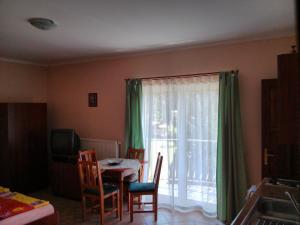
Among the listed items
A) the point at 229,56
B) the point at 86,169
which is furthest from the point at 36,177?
the point at 229,56

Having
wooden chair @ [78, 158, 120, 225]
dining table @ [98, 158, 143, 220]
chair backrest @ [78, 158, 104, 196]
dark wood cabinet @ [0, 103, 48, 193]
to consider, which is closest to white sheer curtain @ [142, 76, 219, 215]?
dining table @ [98, 158, 143, 220]

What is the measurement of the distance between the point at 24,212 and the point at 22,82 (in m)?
3.16

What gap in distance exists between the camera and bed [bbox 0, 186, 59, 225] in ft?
7.84

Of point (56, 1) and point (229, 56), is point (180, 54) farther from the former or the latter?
point (56, 1)

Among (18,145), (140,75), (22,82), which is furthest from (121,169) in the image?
(22,82)

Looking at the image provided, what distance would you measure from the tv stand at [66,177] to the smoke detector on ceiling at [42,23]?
93.9 inches

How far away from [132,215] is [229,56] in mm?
2579

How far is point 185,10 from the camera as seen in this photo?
7.79 feet

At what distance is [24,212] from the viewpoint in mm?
2496

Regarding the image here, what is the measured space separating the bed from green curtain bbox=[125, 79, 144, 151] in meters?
1.75

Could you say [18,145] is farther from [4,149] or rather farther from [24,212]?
[24,212]

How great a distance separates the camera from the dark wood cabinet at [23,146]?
4309 millimetres

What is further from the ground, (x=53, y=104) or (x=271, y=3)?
(x=271, y=3)

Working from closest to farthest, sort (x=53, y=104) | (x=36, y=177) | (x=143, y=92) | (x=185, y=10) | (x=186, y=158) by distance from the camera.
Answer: (x=185, y=10) < (x=186, y=158) < (x=143, y=92) < (x=36, y=177) < (x=53, y=104)
